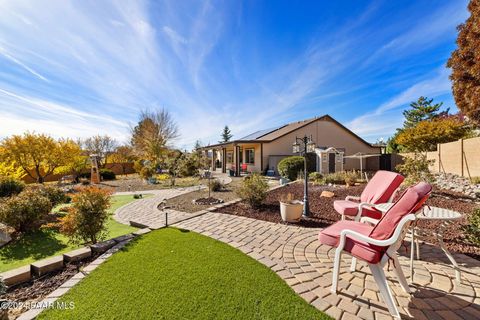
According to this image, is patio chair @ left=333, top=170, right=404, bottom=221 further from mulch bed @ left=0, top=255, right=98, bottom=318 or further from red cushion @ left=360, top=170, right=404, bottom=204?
mulch bed @ left=0, top=255, right=98, bottom=318

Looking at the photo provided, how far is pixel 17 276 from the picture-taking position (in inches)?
101

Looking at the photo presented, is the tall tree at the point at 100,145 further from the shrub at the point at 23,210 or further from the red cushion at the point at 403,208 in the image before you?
the red cushion at the point at 403,208

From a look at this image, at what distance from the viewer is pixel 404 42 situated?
7801mm

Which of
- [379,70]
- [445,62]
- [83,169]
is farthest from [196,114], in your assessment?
[445,62]

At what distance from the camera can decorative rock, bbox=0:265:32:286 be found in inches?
97.8

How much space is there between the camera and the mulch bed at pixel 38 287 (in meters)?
2.25

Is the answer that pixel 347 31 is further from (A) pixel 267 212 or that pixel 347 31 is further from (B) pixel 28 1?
(B) pixel 28 1

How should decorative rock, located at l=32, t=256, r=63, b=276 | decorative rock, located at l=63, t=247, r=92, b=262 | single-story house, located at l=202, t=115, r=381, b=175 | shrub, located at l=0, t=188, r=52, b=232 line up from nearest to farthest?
decorative rock, located at l=32, t=256, r=63, b=276 < decorative rock, located at l=63, t=247, r=92, b=262 < shrub, located at l=0, t=188, r=52, b=232 < single-story house, located at l=202, t=115, r=381, b=175

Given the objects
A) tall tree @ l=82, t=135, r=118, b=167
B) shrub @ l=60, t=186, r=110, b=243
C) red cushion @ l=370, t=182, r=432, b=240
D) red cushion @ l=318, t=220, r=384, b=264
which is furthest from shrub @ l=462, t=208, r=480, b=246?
tall tree @ l=82, t=135, r=118, b=167

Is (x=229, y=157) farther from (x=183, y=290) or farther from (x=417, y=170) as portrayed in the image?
(x=183, y=290)

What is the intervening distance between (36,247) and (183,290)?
13.8 feet

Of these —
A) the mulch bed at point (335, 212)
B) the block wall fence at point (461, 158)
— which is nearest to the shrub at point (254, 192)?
the mulch bed at point (335, 212)

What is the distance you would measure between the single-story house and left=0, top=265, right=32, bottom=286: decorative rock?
1370cm

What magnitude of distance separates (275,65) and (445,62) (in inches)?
266
